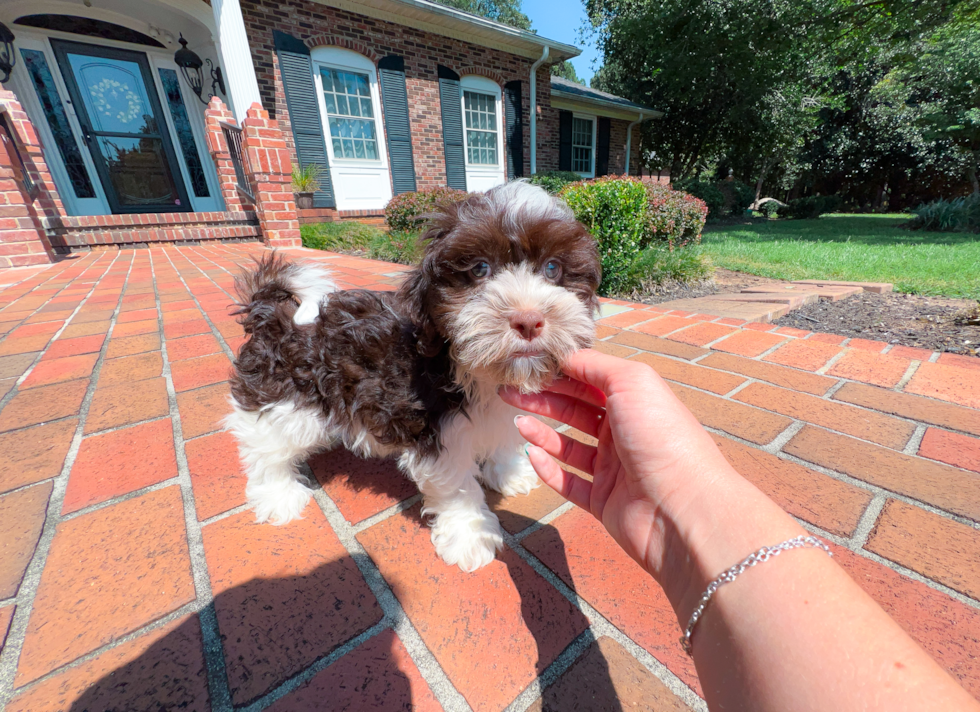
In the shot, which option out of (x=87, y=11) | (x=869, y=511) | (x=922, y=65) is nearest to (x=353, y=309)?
(x=869, y=511)

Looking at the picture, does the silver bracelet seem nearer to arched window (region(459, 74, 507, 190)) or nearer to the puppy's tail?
the puppy's tail

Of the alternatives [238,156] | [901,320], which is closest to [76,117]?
[238,156]

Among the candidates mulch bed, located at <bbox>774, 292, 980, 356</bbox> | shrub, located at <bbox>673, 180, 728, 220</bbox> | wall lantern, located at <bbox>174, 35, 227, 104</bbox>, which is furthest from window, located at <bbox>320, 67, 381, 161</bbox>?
shrub, located at <bbox>673, 180, 728, 220</bbox>

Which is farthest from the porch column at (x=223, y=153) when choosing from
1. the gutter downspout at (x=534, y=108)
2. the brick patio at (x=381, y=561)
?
the gutter downspout at (x=534, y=108)

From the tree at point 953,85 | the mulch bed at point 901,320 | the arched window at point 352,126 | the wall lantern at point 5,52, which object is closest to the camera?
the mulch bed at point 901,320

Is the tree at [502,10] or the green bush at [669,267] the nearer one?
the green bush at [669,267]

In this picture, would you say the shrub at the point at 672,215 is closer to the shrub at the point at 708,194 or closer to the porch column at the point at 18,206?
the porch column at the point at 18,206
